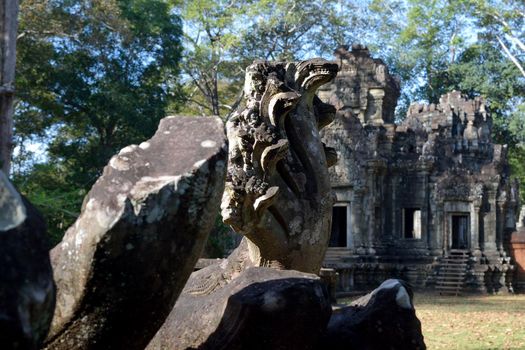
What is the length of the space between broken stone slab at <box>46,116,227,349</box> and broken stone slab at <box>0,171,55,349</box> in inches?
12.2

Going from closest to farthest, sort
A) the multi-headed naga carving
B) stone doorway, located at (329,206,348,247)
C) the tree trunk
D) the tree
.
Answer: the multi-headed naga carving → the tree trunk → the tree → stone doorway, located at (329,206,348,247)

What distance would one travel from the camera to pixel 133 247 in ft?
6.32

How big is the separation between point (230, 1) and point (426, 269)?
48.6ft

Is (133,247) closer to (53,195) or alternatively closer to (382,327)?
(382,327)

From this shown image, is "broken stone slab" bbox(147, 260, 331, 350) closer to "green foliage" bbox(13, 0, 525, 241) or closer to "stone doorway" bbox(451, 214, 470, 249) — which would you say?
"green foliage" bbox(13, 0, 525, 241)

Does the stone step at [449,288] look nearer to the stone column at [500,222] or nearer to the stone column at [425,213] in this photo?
the stone column at [425,213]

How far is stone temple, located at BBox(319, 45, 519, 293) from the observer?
23.4 m

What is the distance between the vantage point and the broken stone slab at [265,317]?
7.54 feet

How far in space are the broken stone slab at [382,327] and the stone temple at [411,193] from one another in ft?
62.5

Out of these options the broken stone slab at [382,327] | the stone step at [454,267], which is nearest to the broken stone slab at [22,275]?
the broken stone slab at [382,327]

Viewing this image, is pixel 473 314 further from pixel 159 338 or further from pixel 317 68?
pixel 159 338

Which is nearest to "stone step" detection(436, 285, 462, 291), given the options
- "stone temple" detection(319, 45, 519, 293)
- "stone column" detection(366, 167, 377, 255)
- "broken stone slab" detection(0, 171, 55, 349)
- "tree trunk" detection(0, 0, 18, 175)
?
"stone temple" detection(319, 45, 519, 293)

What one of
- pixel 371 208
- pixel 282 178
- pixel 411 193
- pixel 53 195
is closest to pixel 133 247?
pixel 282 178

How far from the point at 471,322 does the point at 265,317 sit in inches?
447
